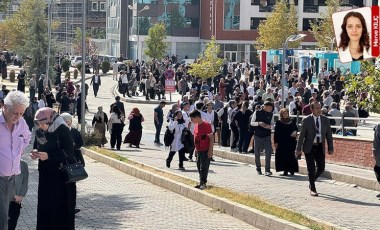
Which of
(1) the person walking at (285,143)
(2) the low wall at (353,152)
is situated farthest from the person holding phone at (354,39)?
(2) the low wall at (353,152)

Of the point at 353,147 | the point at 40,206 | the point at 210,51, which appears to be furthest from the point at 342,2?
the point at 40,206

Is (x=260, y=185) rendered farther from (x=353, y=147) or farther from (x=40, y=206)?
(x=40, y=206)

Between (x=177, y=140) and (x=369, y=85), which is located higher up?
(x=369, y=85)

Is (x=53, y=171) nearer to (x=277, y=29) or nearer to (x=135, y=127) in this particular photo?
(x=135, y=127)

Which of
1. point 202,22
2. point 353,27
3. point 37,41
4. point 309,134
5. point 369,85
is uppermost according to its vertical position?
point 202,22

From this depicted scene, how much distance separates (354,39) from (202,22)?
319ft

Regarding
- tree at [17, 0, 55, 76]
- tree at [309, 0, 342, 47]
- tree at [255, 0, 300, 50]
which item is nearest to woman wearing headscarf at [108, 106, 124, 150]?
tree at [17, 0, 55, 76]

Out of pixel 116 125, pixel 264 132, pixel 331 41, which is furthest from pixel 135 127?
pixel 331 41

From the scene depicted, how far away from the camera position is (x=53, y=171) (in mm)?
11383

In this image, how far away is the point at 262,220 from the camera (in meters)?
13.9

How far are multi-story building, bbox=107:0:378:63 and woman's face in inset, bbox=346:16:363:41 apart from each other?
269ft

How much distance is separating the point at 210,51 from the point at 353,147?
33998 mm

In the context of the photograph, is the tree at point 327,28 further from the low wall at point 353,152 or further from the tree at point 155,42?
the low wall at point 353,152

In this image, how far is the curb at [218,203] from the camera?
44.0ft
